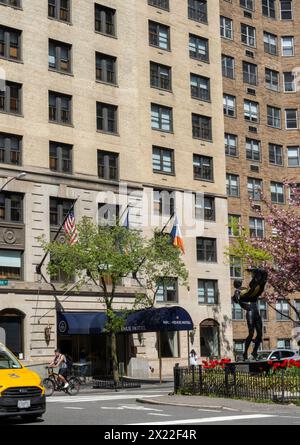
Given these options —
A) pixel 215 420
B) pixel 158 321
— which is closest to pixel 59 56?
pixel 158 321

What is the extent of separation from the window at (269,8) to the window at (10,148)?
30883 millimetres

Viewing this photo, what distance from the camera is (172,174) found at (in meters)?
55.8

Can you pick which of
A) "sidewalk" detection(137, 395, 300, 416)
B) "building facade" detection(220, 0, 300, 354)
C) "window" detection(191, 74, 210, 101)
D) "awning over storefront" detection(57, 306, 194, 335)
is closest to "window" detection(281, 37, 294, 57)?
"building facade" detection(220, 0, 300, 354)

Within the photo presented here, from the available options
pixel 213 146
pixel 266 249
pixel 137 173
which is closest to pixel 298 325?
pixel 266 249

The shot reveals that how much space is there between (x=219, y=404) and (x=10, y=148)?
2612 cm

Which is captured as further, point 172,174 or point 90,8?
point 172,174

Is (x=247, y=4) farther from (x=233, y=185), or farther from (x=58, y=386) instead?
(x=58, y=386)

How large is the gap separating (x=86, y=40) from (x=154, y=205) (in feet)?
38.2

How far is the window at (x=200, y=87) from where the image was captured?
193 ft

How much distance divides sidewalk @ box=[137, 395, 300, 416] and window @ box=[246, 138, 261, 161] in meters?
38.7

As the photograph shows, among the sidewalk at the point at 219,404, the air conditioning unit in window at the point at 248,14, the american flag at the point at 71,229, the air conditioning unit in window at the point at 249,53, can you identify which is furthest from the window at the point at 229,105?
the sidewalk at the point at 219,404

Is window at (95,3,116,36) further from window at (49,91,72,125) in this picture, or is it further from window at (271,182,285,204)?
window at (271,182,285,204)

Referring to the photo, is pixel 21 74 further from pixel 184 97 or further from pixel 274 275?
pixel 274 275

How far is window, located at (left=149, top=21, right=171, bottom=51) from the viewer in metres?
56.6
